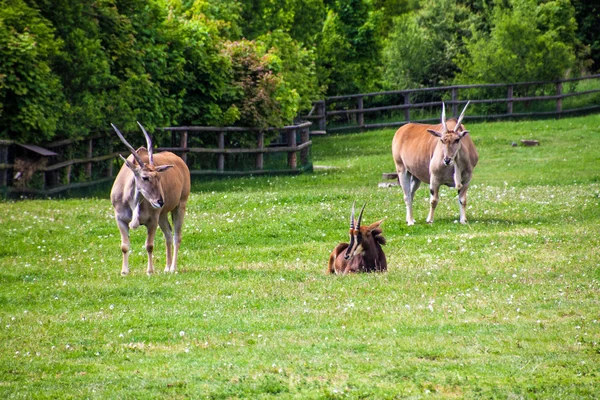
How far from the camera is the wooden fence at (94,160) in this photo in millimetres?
25641

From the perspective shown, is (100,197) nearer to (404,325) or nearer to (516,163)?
(516,163)

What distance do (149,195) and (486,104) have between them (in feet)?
114

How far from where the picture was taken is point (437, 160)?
2027cm

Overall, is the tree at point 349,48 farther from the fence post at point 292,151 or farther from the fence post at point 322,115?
the fence post at point 292,151

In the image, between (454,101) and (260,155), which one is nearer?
(260,155)

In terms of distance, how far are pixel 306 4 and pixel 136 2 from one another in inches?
675

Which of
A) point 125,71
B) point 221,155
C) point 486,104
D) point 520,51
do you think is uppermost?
point 520,51

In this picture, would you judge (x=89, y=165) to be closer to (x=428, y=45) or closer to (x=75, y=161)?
(x=75, y=161)

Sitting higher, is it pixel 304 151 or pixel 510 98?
pixel 510 98

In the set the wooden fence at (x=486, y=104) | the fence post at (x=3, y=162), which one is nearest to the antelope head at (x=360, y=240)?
the fence post at (x=3, y=162)

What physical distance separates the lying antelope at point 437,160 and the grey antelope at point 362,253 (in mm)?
4762

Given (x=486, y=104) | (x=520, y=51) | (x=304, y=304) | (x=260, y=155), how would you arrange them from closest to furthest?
(x=304, y=304) < (x=260, y=155) < (x=486, y=104) < (x=520, y=51)

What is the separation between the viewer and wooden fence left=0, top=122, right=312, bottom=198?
2564 centimetres

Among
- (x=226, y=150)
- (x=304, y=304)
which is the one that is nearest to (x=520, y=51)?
(x=226, y=150)
